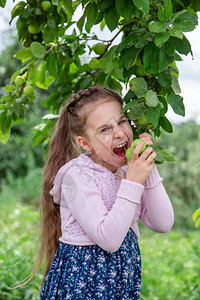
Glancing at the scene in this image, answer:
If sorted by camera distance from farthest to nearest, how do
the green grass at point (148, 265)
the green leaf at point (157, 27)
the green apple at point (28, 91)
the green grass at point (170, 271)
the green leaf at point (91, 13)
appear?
the green grass at point (170, 271) → the green grass at point (148, 265) → the green apple at point (28, 91) → the green leaf at point (91, 13) → the green leaf at point (157, 27)

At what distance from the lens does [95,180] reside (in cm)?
141

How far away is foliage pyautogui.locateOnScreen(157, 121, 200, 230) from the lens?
6242 millimetres

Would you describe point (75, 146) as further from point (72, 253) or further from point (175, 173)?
point (175, 173)

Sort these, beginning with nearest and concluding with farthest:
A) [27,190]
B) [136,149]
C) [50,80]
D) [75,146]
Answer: [136,149] → [75,146] → [50,80] → [27,190]

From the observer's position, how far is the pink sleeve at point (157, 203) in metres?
1.36

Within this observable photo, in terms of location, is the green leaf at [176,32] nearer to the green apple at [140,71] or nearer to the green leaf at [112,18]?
the green apple at [140,71]

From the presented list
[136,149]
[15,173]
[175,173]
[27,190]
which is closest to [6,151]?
[15,173]

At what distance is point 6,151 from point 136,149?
6.69 m

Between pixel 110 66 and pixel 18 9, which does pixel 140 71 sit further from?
pixel 18 9

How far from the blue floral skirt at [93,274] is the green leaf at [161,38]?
2.22 feet

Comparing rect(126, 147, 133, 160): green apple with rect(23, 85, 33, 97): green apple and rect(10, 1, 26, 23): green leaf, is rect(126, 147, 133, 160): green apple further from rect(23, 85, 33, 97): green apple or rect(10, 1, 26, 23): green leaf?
rect(10, 1, 26, 23): green leaf

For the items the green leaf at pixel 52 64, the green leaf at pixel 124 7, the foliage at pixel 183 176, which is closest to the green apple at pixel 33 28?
the green leaf at pixel 52 64

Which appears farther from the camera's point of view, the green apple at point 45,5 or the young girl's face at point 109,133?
the green apple at point 45,5

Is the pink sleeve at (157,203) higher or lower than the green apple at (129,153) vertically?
lower
